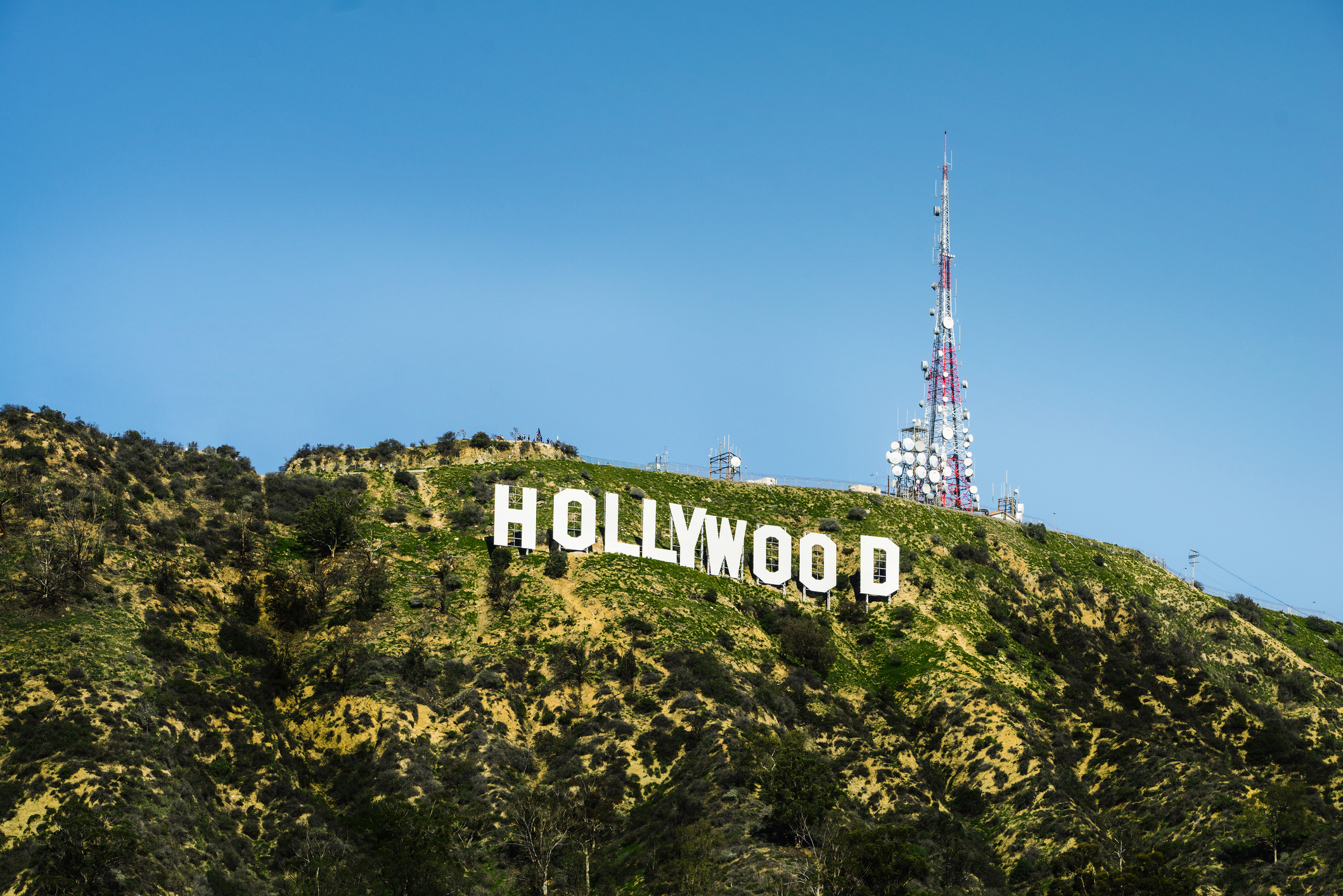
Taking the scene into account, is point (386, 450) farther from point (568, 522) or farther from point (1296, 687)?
point (1296, 687)

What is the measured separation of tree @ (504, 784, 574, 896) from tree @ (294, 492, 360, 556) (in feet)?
90.3

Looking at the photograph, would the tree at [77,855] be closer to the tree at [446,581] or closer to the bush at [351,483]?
the tree at [446,581]

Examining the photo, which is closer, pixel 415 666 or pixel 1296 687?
pixel 415 666

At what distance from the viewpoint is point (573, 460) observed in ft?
358

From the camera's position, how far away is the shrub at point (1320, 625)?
120 meters

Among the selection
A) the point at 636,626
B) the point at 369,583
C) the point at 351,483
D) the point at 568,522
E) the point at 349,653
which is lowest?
the point at 349,653

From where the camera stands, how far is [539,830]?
64500mm

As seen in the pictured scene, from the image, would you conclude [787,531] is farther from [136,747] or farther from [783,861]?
[136,747]

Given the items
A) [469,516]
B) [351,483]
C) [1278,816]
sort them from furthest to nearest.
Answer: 1. [351,483]
2. [469,516]
3. [1278,816]

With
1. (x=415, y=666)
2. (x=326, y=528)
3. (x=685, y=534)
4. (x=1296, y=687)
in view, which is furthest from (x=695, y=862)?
(x=1296, y=687)

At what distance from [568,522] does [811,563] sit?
69.7 feet

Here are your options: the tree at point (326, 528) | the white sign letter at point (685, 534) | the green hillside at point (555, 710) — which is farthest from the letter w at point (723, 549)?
the tree at point (326, 528)

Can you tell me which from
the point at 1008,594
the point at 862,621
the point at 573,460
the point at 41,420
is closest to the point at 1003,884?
the point at 862,621

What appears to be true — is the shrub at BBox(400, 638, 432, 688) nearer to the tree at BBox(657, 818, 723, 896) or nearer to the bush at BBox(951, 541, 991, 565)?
the tree at BBox(657, 818, 723, 896)
